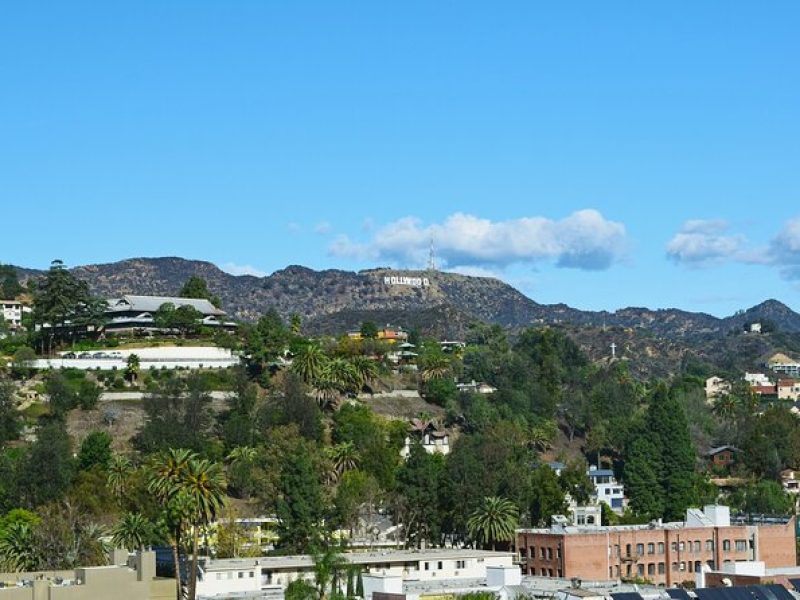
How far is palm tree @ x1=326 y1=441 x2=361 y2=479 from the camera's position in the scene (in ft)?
476

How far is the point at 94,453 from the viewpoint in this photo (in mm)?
135875

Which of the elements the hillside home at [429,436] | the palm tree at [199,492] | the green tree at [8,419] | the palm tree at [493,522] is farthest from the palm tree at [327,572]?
the hillside home at [429,436]

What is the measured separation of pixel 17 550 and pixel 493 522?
119 feet

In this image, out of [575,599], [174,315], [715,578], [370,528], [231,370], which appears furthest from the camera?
[174,315]

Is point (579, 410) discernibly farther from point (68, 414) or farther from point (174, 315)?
point (68, 414)

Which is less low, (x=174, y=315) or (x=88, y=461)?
(x=174, y=315)

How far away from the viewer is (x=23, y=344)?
570 ft

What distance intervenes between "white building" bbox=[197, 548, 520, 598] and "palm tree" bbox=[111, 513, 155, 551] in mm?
9255

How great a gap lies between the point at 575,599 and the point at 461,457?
55.4 meters

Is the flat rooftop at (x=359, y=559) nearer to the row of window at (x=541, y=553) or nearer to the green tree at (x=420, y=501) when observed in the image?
the row of window at (x=541, y=553)

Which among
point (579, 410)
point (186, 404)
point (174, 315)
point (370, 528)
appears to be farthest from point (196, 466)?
point (579, 410)

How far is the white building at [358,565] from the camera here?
93562mm

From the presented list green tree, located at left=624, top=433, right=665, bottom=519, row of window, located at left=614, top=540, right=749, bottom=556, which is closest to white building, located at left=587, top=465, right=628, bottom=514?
green tree, located at left=624, top=433, right=665, bottom=519

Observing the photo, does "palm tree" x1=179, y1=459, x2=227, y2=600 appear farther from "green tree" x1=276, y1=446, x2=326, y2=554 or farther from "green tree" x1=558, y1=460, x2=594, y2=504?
"green tree" x1=558, y1=460, x2=594, y2=504
